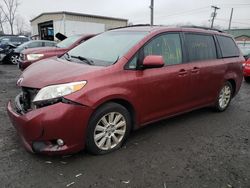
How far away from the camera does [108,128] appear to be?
339 cm

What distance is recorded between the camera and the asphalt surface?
2840 mm

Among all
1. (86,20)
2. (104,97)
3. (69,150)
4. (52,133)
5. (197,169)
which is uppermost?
(86,20)

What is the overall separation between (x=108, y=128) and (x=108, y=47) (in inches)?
51.6

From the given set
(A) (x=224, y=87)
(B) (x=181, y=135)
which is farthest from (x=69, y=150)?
(A) (x=224, y=87)

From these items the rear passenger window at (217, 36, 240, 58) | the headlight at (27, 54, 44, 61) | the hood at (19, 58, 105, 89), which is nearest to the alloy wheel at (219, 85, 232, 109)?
the rear passenger window at (217, 36, 240, 58)

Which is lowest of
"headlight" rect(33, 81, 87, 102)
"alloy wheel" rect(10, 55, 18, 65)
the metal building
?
"alloy wheel" rect(10, 55, 18, 65)

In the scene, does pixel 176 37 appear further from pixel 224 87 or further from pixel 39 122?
pixel 39 122

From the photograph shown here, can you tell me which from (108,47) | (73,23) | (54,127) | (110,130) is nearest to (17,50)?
(108,47)

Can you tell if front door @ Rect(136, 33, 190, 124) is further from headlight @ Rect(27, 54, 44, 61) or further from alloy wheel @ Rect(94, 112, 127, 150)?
headlight @ Rect(27, 54, 44, 61)

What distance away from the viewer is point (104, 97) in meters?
3.15

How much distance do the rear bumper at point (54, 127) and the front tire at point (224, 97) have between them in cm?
340

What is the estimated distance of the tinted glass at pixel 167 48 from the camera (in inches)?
151

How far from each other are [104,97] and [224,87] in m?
3.30

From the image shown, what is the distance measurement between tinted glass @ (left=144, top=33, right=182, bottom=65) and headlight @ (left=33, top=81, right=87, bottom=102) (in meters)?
1.25
